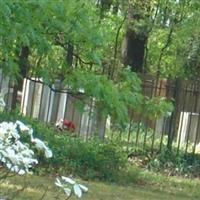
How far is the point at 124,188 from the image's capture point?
404 inches

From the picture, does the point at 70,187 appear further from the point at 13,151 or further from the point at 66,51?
the point at 66,51

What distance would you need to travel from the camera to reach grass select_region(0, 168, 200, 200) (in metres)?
8.48

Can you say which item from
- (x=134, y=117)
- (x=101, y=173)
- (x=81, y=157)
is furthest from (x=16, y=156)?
(x=134, y=117)

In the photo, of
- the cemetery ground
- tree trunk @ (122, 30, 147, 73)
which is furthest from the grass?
tree trunk @ (122, 30, 147, 73)

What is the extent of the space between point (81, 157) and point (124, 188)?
1.25 meters

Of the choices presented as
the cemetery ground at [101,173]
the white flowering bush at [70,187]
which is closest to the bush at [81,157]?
the cemetery ground at [101,173]

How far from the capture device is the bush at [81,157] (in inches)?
431

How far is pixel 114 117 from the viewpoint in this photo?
28.7 feet

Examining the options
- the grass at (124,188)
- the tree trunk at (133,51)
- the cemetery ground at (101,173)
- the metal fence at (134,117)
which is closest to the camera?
the grass at (124,188)

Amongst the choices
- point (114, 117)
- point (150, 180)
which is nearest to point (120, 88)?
point (114, 117)

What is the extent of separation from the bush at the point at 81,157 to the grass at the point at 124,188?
41 centimetres

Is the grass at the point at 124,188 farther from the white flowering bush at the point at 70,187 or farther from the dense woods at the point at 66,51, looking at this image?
the white flowering bush at the point at 70,187

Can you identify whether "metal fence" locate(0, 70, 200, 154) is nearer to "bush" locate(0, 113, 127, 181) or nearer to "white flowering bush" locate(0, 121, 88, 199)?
"bush" locate(0, 113, 127, 181)

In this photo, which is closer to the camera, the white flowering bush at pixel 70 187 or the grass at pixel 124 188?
the white flowering bush at pixel 70 187
